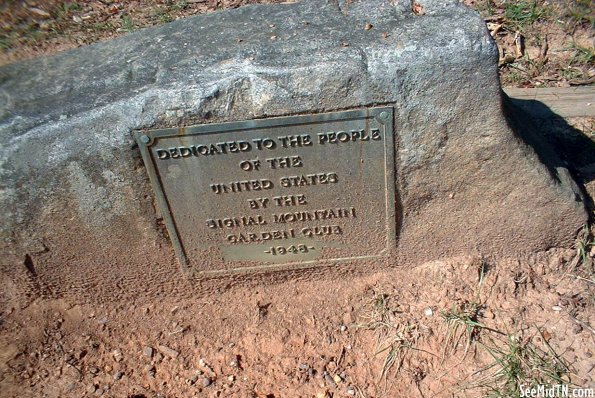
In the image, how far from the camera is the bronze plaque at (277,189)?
1.93 metres

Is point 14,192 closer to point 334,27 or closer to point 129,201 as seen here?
point 129,201

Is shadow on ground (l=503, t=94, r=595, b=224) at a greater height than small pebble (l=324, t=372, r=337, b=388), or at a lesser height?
greater

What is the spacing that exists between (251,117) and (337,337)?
102 cm

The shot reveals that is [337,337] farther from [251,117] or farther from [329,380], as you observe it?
[251,117]

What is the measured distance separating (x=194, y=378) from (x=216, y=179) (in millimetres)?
858

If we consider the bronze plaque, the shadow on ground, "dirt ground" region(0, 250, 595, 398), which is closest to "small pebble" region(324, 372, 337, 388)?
"dirt ground" region(0, 250, 595, 398)

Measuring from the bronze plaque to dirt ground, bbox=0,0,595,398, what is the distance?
0.66 ft

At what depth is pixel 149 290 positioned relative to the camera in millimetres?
2355

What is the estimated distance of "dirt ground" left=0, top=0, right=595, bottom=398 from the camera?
6.88 ft

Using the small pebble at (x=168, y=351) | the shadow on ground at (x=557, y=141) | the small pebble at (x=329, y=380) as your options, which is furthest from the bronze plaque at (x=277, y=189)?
the shadow on ground at (x=557, y=141)

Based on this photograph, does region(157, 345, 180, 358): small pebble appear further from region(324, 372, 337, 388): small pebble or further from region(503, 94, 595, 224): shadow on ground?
region(503, 94, 595, 224): shadow on ground

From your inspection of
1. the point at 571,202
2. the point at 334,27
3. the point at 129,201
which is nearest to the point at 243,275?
the point at 129,201

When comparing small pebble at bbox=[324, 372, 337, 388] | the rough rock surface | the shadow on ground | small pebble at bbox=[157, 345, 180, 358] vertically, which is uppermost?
the rough rock surface

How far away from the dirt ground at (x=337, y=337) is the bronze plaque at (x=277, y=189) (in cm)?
20
